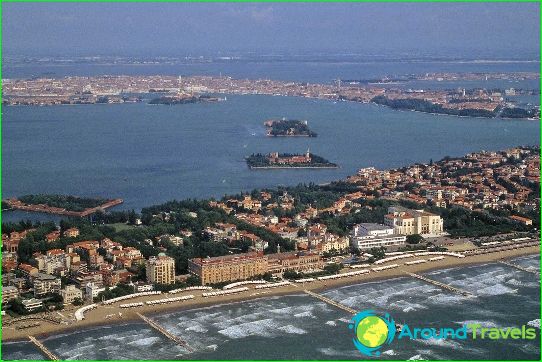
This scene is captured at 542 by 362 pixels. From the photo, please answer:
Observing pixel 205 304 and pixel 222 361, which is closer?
pixel 222 361

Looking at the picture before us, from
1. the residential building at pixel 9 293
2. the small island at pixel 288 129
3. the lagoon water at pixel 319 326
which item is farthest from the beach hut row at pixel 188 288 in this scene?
the small island at pixel 288 129

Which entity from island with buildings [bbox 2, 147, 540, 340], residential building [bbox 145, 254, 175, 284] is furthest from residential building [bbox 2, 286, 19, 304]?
residential building [bbox 145, 254, 175, 284]

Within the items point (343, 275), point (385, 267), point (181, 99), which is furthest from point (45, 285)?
point (181, 99)

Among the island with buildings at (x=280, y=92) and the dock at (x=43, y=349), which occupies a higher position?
the island with buildings at (x=280, y=92)

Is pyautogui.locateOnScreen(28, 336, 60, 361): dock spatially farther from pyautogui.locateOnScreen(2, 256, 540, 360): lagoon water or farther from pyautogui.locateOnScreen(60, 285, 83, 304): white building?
pyautogui.locateOnScreen(60, 285, 83, 304): white building

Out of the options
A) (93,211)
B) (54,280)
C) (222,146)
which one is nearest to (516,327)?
(54,280)

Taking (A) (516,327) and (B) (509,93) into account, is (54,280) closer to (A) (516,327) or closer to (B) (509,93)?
(A) (516,327)

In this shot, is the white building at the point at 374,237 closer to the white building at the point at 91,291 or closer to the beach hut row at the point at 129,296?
the beach hut row at the point at 129,296

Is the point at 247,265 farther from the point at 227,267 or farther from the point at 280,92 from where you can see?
the point at 280,92
